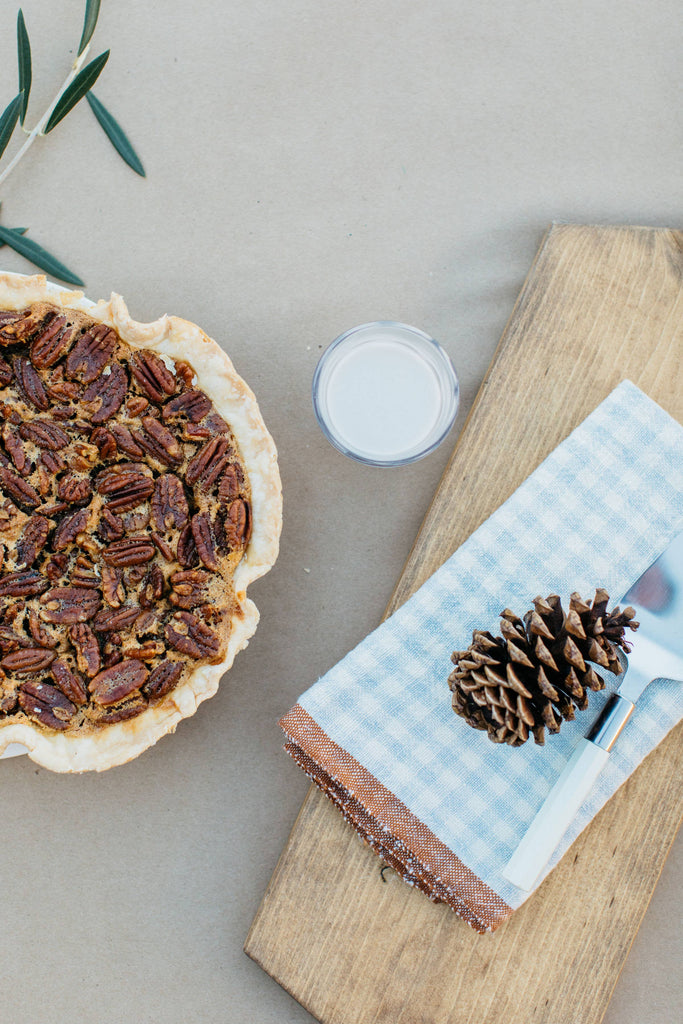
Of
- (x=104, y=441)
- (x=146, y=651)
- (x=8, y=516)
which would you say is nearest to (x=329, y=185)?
(x=104, y=441)

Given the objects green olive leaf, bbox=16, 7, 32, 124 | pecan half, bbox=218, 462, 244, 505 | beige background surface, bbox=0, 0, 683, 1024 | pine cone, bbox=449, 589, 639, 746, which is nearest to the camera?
pine cone, bbox=449, 589, 639, 746

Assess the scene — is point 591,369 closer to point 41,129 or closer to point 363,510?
point 363,510

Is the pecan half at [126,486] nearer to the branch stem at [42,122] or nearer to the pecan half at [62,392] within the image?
the pecan half at [62,392]

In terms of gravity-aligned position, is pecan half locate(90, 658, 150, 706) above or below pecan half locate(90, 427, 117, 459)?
below

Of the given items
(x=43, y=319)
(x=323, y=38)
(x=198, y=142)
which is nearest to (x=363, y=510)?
(x=43, y=319)

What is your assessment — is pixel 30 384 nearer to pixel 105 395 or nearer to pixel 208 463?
pixel 105 395

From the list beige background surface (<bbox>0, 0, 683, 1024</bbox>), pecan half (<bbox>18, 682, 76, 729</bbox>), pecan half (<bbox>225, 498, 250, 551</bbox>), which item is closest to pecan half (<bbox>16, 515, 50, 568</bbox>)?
pecan half (<bbox>18, 682, 76, 729</bbox>)

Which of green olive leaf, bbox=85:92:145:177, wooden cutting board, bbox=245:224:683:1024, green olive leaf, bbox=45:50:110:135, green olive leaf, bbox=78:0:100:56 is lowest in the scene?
wooden cutting board, bbox=245:224:683:1024

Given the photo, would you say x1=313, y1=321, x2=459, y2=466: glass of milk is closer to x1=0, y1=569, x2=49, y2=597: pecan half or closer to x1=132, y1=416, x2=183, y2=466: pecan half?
x1=132, y1=416, x2=183, y2=466: pecan half
